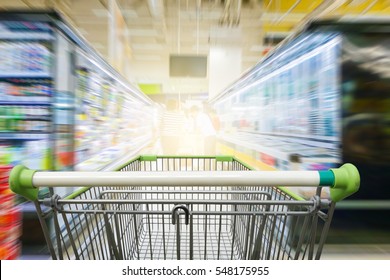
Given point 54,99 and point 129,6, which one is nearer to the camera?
point 54,99

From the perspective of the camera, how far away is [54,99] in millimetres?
1460

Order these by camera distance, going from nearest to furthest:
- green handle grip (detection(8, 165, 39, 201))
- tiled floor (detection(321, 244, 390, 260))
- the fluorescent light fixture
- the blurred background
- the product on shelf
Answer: green handle grip (detection(8, 165, 39, 201)) < the product on shelf < the blurred background < tiled floor (detection(321, 244, 390, 260)) < the fluorescent light fixture

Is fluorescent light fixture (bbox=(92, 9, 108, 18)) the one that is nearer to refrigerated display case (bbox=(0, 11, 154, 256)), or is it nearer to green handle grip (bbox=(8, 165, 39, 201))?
refrigerated display case (bbox=(0, 11, 154, 256))

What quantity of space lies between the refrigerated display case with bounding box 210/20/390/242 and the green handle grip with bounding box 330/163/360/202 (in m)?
0.94

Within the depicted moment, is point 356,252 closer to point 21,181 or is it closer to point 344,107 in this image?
point 344,107

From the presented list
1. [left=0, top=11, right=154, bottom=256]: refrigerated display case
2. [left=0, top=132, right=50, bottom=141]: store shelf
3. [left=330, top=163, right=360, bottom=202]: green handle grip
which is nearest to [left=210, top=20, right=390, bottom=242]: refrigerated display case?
[left=330, top=163, right=360, bottom=202]: green handle grip

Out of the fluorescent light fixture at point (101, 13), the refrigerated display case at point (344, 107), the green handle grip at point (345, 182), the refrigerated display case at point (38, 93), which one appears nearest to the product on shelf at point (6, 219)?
the refrigerated display case at point (38, 93)

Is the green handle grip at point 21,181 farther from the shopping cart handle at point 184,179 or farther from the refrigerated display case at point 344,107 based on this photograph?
the refrigerated display case at point 344,107

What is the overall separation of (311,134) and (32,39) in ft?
6.75

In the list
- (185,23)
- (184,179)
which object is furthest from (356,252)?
(185,23)

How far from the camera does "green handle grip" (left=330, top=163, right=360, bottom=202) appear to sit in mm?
624

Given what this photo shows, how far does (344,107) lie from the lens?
4.90ft
